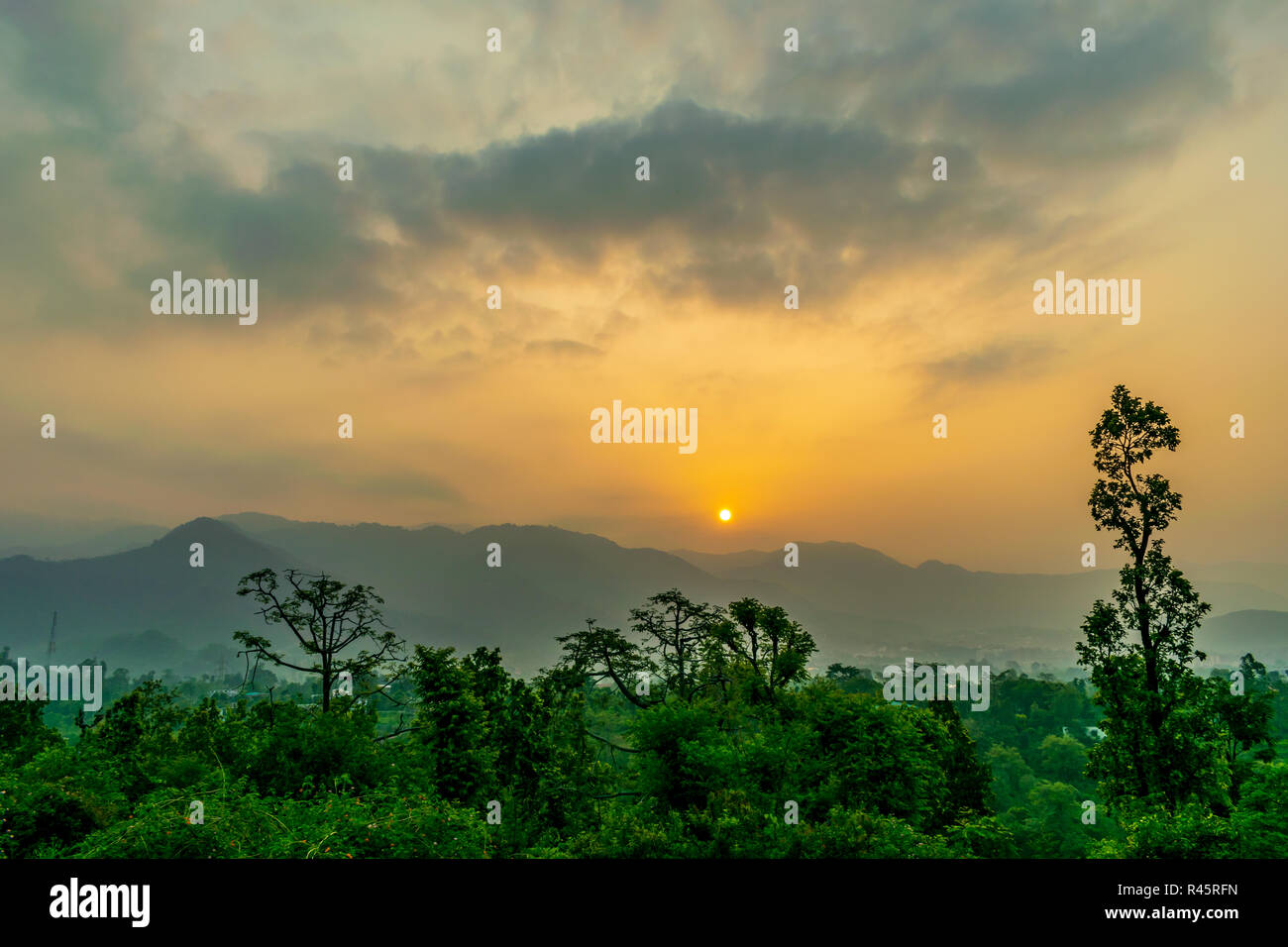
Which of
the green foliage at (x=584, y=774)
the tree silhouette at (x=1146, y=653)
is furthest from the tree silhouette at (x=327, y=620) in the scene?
the tree silhouette at (x=1146, y=653)

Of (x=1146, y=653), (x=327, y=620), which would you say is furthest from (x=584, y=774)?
(x=1146, y=653)

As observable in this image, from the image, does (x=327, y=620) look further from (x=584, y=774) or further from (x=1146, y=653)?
(x=1146, y=653)

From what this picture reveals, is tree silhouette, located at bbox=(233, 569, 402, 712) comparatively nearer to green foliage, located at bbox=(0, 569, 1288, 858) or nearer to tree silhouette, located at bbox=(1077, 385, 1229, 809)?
green foliage, located at bbox=(0, 569, 1288, 858)

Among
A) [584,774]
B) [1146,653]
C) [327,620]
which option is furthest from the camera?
[327,620]

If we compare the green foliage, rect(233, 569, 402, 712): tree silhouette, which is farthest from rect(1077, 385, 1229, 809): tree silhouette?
rect(233, 569, 402, 712): tree silhouette

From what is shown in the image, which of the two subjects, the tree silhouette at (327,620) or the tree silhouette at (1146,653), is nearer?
the tree silhouette at (1146,653)

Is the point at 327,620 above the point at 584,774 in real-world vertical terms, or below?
above

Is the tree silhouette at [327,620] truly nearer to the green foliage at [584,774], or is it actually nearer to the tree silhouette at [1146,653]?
the green foliage at [584,774]

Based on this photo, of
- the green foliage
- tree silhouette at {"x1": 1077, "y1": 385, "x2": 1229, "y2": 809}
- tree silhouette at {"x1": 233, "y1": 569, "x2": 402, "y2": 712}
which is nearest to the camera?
the green foliage

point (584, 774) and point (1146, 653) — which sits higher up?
point (1146, 653)

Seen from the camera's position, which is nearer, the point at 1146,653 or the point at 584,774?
the point at 1146,653

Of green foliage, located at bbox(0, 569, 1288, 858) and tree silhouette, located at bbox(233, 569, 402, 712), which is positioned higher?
tree silhouette, located at bbox(233, 569, 402, 712)

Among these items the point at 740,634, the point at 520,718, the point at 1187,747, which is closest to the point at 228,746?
the point at 520,718

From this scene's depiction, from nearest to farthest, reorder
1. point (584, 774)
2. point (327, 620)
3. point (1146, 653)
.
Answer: point (1146, 653)
point (584, 774)
point (327, 620)
